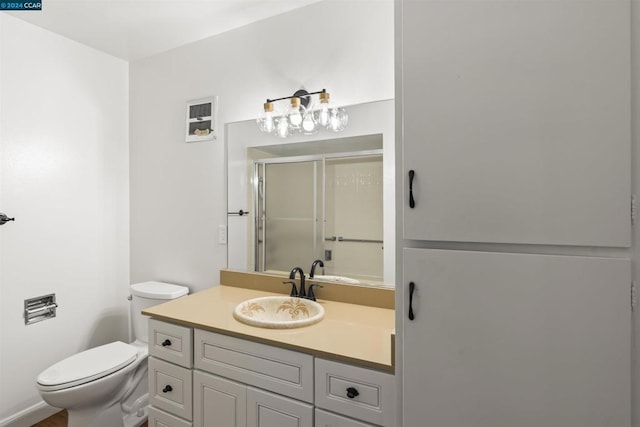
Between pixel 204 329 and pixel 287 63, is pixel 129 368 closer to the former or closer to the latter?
pixel 204 329

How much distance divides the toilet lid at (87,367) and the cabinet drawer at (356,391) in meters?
1.22

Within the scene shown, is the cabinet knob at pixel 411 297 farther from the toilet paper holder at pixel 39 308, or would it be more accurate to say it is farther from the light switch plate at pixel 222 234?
the toilet paper holder at pixel 39 308

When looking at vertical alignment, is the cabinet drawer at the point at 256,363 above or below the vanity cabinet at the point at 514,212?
below

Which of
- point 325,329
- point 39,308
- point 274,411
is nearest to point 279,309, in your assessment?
point 325,329

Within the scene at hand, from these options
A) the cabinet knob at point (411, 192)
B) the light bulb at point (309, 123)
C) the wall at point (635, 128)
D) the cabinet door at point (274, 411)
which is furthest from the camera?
the light bulb at point (309, 123)

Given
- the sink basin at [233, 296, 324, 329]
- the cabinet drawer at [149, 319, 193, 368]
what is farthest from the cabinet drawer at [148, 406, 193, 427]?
the sink basin at [233, 296, 324, 329]

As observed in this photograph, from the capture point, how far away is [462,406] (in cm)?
95

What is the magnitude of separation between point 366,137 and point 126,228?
203 cm

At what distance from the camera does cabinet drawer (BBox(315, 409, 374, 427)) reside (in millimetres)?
1156

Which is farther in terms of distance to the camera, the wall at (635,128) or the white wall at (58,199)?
the white wall at (58,199)

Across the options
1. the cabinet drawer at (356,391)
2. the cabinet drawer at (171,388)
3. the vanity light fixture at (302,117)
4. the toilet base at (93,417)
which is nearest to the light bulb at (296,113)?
the vanity light fixture at (302,117)

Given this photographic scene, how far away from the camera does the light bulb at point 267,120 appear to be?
1907 millimetres

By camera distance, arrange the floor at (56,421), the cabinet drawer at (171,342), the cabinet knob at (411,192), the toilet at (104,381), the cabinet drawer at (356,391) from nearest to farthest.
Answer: the cabinet knob at (411,192) < the cabinet drawer at (356,391) < the cabinet drawer at (171,342) < the toilet at (104,381) < the floor at (56,421)

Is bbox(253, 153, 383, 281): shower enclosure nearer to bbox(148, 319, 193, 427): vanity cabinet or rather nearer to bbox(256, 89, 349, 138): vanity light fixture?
bbox(256, 89, 349, 138): vanity light fixture
